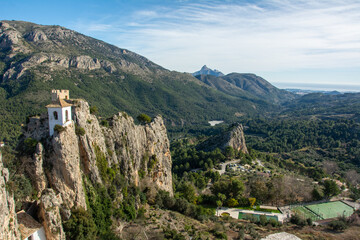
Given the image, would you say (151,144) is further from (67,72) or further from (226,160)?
(67,72)

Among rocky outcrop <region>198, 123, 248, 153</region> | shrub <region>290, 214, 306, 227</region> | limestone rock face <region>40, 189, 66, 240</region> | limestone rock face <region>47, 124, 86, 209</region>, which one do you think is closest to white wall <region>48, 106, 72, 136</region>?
limestone rock face <region>47, 124, 86, 209</region>

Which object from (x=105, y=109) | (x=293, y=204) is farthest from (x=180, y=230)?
(x=105, y=109)

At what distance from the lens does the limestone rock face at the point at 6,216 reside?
59.7ft

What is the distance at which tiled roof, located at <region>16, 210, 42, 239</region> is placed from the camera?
→ 828 inches

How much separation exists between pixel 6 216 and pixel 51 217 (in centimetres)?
440

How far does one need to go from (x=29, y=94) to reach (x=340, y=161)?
163m

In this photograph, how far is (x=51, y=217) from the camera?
73.6 ft

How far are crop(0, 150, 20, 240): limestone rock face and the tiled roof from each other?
112cm

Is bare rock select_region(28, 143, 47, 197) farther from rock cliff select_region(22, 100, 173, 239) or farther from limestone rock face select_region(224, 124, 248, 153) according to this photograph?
limestone rock face select_region(224, 124, 248, 153)

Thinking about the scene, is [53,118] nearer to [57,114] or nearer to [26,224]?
[57,114]

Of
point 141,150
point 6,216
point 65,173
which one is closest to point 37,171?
point 65,173

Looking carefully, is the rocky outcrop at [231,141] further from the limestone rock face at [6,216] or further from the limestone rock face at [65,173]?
the limestone rock face at [6,216]

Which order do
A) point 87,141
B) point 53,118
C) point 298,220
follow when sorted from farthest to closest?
point 298,220 < point 87,141 < point 53,118

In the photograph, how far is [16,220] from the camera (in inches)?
798
